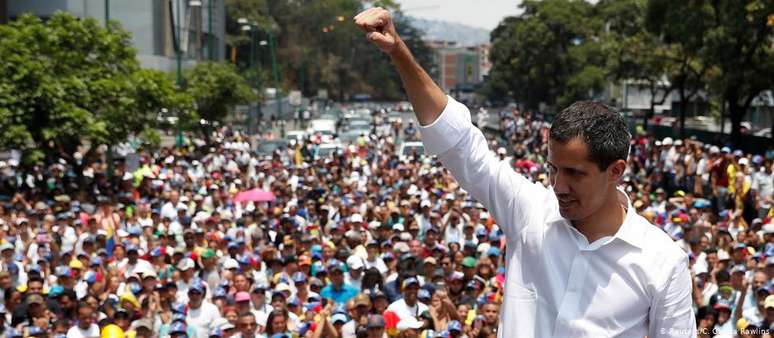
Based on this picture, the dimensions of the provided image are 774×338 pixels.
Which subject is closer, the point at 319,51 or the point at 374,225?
the point at 374,225

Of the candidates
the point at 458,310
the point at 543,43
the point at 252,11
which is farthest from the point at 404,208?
the point at 252,11

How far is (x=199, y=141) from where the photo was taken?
140 feet

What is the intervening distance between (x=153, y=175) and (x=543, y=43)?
4752 cm

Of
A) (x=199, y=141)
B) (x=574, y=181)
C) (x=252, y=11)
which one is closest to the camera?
(x=574, y=181)

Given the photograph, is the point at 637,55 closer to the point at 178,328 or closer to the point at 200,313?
the point at 200,313

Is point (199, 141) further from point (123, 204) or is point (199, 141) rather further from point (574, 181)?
point (574, 181)

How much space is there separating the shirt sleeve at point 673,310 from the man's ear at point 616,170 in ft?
0.75

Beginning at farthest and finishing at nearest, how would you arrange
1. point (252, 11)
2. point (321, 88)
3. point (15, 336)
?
point (321, 88)
point (252, 11)
point (15, 336)

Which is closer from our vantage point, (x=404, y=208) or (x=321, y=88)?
(x=404, y=208)

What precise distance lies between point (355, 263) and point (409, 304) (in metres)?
2.05

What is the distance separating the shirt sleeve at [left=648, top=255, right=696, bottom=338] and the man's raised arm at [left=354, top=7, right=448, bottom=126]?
2.07 ft

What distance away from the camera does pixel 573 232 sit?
274 centimetres

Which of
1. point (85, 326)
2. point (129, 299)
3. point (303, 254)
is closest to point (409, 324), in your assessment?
point (85, 326)

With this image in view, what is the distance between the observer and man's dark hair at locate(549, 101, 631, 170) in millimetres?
2639
